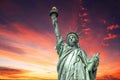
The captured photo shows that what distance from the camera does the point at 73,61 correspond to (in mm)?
18344

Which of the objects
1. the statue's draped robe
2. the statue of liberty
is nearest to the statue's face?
the statue of liberty

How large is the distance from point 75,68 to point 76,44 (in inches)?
69.0

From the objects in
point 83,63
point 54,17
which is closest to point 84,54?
point 83,63

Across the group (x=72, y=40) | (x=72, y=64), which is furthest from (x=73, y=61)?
(x=72, y=40)

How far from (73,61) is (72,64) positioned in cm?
19

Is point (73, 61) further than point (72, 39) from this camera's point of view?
No

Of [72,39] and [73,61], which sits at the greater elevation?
[72,39]

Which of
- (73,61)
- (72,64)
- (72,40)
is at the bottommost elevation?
(72,64)

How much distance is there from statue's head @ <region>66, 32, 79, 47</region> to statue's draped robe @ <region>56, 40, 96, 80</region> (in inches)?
11.8

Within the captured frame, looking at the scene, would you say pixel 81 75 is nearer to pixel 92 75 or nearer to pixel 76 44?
pixel 92 75

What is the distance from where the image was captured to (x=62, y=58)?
735 inches

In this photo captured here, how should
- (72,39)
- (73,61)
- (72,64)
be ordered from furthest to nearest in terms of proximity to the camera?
1. (72,39)
2. (73,61)
3. (72,64)

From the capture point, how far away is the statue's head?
1934cm

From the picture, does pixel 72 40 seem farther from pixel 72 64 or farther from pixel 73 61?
pixel 72 64
